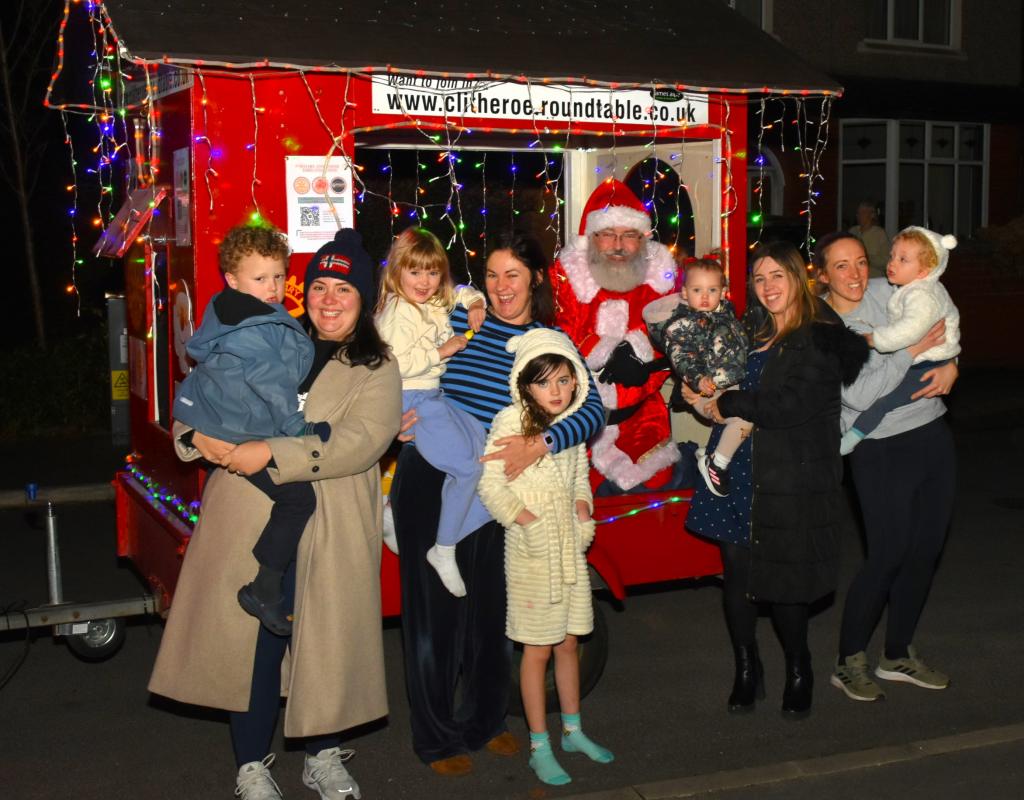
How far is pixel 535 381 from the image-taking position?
428 cm

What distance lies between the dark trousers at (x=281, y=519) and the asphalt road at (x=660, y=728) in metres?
1.03

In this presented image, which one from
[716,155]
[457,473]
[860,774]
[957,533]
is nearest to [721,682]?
[860,774]

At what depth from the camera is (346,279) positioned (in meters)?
4.05

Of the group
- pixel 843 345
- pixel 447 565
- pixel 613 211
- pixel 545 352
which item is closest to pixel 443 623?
pixel 447 565

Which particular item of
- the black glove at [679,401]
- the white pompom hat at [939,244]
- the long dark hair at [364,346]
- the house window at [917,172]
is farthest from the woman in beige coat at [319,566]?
the house window at [917,172]

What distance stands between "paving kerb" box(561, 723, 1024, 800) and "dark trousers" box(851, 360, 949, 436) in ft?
4.05

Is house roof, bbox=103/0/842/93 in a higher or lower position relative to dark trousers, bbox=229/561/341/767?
higher

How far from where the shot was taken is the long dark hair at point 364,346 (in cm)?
400

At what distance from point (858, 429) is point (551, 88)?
191 cm

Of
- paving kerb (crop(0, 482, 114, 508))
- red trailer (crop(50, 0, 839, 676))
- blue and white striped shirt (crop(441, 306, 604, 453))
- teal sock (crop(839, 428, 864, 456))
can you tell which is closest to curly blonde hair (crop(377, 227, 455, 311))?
blue and white striped shirt (crop(441, 306, 604, 453))

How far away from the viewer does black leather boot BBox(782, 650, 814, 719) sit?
500cm

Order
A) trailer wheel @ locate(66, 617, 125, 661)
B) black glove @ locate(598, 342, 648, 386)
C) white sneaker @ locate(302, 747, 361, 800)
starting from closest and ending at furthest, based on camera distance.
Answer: white sneaker @ locate(302, 747, 361, 800), black glove @ locate(598, 342, 648, 386), trailer wheel @ locate(66, 617, 125, 661)

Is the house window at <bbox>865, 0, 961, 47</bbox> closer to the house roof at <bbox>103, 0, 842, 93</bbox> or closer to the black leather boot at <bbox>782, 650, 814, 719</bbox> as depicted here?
the house roof at <bbox>103, 0, 842, 93</bbox>

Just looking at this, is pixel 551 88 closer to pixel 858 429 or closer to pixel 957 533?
pixel 858 429
